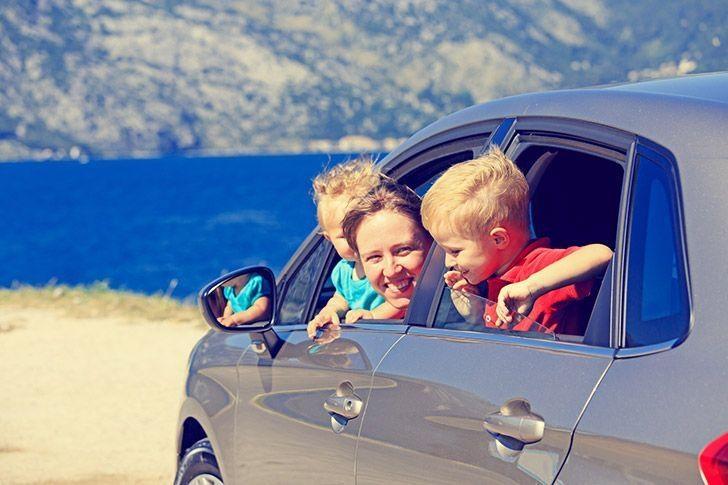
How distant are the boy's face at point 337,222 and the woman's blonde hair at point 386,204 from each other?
Answer: 18 cm

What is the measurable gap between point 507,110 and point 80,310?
12956mm

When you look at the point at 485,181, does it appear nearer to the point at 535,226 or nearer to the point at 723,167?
the point at 535,226

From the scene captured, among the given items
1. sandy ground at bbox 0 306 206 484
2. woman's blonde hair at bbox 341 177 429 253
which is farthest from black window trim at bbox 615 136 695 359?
sandy ground at bbox 0 306 206 484

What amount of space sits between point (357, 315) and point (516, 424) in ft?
4.35

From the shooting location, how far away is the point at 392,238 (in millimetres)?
3580

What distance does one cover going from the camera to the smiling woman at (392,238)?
358cm

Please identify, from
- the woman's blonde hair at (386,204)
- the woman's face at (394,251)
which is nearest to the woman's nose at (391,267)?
the woman's face at (394,251)

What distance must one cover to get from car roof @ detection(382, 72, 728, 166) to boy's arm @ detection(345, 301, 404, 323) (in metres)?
0.63

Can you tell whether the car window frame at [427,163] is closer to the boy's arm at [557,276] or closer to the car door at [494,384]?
the car door at [494,384]

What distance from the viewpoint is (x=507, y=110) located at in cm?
323

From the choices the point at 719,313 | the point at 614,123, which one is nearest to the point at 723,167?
the point at 719,313

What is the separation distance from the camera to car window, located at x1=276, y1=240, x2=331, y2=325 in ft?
13.8

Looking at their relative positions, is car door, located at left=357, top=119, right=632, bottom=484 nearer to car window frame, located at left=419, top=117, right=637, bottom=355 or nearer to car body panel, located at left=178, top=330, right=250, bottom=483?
car window frame, located at left=419, top=117, right=637, bottom=355

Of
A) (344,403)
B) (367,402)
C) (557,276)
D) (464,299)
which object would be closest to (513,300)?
(557,276)
